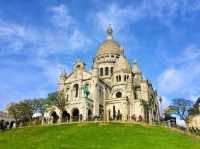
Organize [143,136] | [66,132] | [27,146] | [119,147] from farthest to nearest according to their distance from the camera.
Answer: [66,132] → [143,136] → [27,146] → [119,147]

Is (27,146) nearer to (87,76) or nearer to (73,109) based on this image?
(73,109)

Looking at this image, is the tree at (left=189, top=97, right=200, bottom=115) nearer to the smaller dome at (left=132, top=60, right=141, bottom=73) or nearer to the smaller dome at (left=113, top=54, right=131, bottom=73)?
the smaller dome at (left=132, top=60, right=141, bottom=73)

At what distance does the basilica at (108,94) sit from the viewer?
78.1 m

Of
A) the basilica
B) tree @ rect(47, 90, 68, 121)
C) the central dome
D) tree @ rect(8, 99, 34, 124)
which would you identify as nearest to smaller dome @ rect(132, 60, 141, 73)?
the basilica

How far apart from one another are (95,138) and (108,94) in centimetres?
4235

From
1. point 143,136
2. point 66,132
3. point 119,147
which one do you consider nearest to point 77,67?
point 66,132

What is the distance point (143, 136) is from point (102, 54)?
185 ft

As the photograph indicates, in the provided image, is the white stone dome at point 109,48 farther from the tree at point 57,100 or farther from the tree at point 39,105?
the tree at point 39,105

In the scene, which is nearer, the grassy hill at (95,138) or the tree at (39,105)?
the grassy hill at (95,138)

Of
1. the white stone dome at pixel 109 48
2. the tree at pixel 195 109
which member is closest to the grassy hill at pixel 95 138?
the tree at pixel 195 109

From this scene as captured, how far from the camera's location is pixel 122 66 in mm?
90938

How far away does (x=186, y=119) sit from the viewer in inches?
2867

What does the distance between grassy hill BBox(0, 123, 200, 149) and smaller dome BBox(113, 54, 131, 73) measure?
35249 millimetres

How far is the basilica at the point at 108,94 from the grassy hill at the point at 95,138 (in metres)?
17.6
